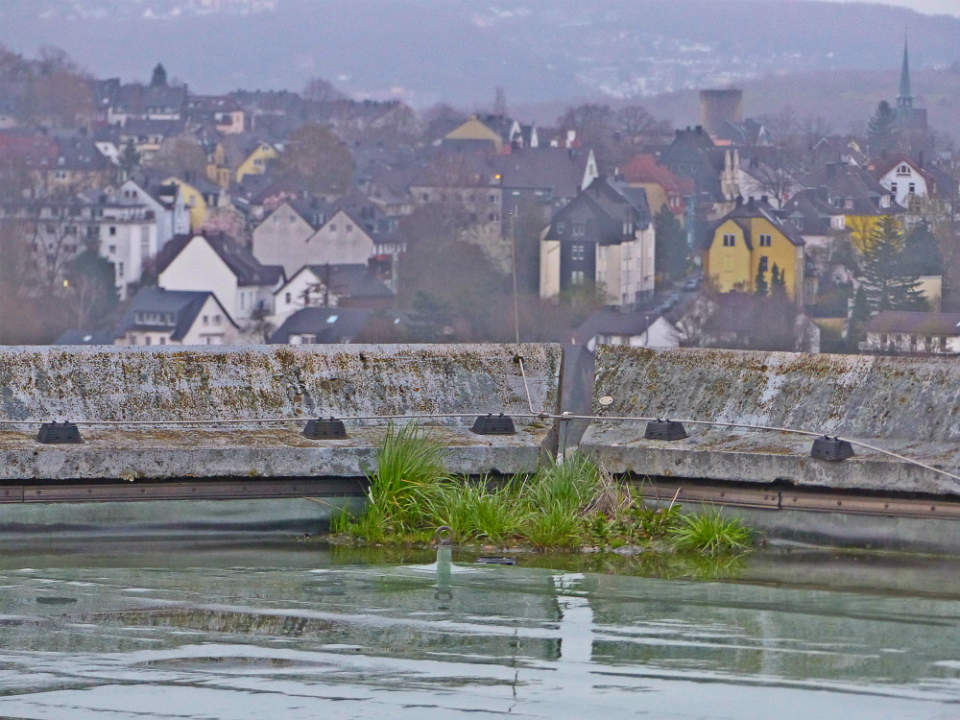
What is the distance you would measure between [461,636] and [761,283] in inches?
2625

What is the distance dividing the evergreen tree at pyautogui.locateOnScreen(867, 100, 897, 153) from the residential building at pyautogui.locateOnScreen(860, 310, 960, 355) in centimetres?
5044

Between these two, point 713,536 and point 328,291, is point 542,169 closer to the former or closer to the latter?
point 328,291

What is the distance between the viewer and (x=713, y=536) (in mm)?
7195

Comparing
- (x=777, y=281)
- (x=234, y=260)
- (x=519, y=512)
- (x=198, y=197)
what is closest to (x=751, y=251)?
(x=777, y=281)

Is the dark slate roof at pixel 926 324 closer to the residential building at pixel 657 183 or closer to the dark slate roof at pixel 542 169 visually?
the residential building at pixel 657 183

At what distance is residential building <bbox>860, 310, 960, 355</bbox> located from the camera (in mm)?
17522

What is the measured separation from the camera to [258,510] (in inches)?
297

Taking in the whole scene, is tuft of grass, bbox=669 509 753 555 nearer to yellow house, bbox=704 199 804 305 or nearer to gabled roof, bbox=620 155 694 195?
yellow house, bbox=704 199 804 305

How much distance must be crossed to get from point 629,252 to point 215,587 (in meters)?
92.5

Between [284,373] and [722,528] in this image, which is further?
[284,373]

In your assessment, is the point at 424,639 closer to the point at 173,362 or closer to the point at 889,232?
the point at 173,362

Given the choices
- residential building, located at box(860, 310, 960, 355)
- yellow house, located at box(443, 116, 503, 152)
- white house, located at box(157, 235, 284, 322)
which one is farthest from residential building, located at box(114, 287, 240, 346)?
yellow house, located at box(443, 116, 503, 152)

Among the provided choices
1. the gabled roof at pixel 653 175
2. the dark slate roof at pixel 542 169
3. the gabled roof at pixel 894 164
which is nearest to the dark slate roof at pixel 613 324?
the gabled roof at pixel 894 164

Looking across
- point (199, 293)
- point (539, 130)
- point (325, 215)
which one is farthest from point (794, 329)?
point (539, 130)
